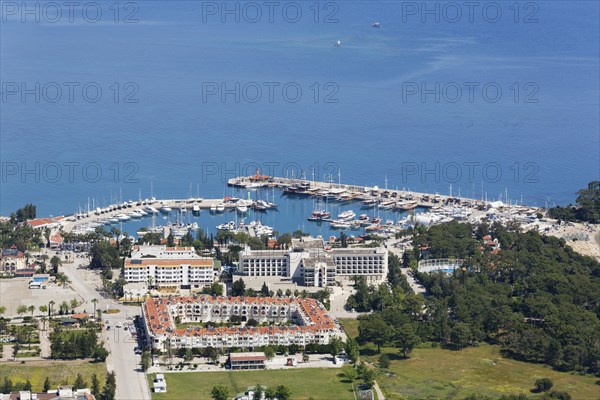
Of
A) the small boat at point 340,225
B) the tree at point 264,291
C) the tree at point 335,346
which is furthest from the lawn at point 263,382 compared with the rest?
the small boat at point 340,225

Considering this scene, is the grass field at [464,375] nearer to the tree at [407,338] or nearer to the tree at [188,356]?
the tree at [407,338]

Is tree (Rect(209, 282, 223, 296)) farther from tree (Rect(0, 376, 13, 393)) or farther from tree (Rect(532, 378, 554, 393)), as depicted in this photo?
tree (Rect(532, 378, 554, 393))

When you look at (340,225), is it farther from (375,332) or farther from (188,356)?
(188,356)

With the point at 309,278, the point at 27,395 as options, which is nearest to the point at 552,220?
the point at 309,278

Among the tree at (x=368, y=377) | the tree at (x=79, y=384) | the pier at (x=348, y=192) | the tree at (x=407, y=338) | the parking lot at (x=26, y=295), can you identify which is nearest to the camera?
the tree at (x=79, y=384)

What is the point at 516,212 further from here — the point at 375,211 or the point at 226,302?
the point at 226,302

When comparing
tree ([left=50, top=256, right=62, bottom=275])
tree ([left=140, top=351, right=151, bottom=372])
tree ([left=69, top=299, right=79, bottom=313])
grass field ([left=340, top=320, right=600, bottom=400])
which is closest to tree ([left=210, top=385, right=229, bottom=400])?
tree ([left=140, top=351, right=151, bottom=372])
